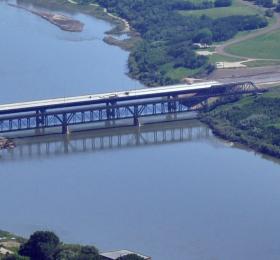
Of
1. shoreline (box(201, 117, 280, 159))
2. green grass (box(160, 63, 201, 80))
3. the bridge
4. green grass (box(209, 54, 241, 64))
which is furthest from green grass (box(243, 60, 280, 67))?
shoreline (box(201, 117, 280, 159))

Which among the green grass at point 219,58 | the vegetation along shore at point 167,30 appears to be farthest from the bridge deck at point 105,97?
the green grass at point 219,58

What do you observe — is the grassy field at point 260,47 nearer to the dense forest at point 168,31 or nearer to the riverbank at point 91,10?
the dense forest at point 168,31

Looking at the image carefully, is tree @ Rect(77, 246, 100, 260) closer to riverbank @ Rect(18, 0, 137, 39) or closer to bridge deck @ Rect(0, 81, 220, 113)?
bridge deck @ Rect(0, 81, 220, 113)

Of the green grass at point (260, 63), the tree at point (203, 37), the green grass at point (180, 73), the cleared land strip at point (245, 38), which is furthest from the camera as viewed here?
the tree at point (203, 37)

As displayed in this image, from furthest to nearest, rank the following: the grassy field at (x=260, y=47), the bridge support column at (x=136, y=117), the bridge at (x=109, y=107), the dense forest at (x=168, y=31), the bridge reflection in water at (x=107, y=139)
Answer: the grassy field at (x=260, y=47)
the dense forest at (x=168, y=31)
the bridge support column at (x=136, y=117)
the bridge at (x=109, y=107)
the bridge reflection in water at (x=107, y=139)

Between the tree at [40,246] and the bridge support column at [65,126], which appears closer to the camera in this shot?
the tree at [40,246]

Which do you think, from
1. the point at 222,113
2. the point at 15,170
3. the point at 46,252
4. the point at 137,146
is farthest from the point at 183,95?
the point at 46,252

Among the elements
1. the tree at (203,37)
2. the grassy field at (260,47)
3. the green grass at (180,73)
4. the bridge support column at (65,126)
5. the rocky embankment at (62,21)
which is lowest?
the bridge support column at (65,126)
